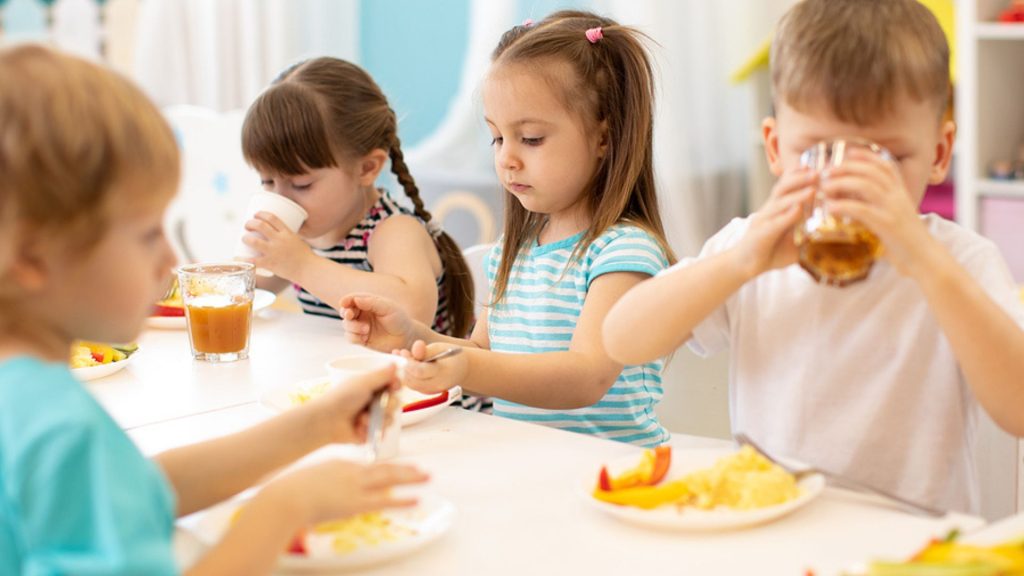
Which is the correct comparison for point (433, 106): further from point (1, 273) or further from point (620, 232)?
point (1, 273)

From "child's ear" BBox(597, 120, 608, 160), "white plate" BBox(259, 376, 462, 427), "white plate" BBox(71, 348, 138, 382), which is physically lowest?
"white plate" BBox(71, 348, 138, 382)

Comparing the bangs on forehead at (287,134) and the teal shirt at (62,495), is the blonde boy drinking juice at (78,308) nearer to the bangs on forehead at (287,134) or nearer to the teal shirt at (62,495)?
the teal shirt at (62,495)

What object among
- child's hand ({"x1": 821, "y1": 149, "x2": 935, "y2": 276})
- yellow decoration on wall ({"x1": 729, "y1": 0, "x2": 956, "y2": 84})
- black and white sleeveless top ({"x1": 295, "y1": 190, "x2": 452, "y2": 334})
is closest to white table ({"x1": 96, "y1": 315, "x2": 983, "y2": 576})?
child's hand ({"x1": 821, "y1": 149, "x2": 935, "y2": 276})

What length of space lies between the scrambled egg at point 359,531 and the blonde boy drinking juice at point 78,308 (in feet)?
0.19

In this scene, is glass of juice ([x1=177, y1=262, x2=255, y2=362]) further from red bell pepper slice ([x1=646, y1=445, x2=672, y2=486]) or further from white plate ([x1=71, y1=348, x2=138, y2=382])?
red bell pepper slice ([x1=646, y1=445, x2=672, y2=486])

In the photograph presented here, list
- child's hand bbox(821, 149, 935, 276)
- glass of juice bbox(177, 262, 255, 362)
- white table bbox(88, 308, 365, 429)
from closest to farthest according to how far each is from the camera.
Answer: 1. child's hand bbox(821, 149, 935, 276)
2. white table bbox(88, 308, 365, 429)
3. glass of juice bbox(177, 262, 255, 362)

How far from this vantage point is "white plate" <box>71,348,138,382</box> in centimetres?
143

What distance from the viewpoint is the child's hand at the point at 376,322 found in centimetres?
141

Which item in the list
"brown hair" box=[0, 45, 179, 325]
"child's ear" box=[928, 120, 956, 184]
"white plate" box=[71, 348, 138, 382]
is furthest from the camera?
"white plate" box=[71, 348, 138, 382]

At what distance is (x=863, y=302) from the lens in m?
1.15

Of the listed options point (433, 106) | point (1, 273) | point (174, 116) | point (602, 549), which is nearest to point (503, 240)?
point (602, 549)

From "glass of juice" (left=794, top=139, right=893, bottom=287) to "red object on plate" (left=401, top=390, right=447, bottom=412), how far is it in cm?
44

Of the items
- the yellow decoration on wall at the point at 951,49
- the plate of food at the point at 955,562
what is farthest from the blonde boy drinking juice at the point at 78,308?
the yellow decoration on wall at the point at 951,49

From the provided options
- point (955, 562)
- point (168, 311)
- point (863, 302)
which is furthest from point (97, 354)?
point (955, 562)
